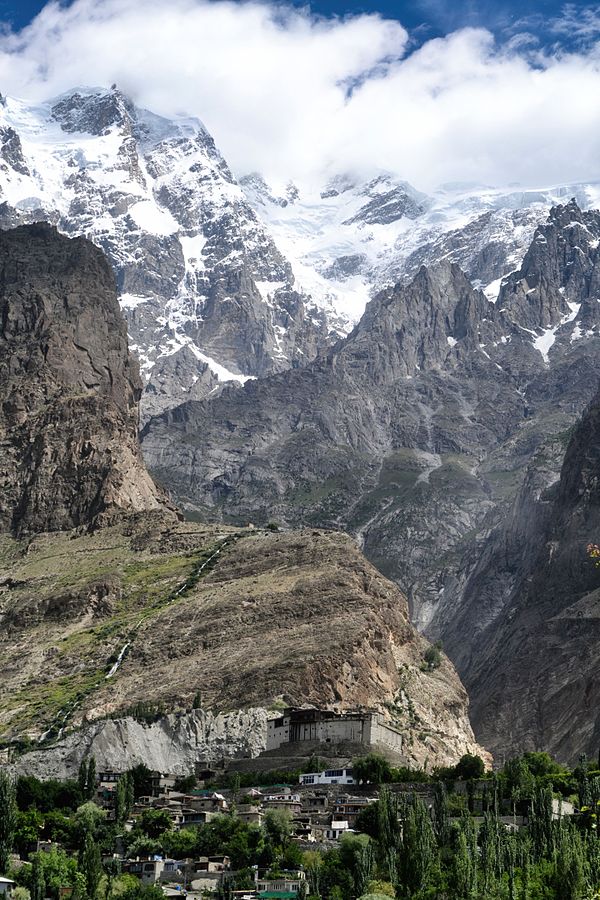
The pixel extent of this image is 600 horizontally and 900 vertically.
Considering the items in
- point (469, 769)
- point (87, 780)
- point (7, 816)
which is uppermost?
point (469, 769)

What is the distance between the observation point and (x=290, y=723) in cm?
18425

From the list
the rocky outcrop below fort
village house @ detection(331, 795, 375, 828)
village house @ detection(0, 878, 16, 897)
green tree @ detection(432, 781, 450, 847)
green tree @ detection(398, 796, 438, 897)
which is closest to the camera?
village house @ detection(0, 878, 16, 897)

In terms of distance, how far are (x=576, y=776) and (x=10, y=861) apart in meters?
61.2

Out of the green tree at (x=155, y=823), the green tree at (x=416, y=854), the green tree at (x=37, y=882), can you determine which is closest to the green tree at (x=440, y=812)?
the green tree at (x=416, y=854)

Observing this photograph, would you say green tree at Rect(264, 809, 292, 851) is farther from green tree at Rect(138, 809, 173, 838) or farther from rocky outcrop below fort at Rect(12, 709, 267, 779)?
rocky outcrop below fort at Rect(12, 709, 267, 779)

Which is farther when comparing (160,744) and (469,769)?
(160,744)

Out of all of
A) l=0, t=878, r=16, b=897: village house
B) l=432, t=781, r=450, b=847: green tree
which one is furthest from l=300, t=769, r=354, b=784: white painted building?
l=0, t=878, r=16, b=897: village house

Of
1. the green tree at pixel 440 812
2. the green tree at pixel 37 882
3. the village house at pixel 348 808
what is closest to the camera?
the green tree at pixel 37 882

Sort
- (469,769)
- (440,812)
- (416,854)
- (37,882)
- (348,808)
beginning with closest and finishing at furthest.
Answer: (37,882), (416,854), (440,812), (348,808), (469,769)

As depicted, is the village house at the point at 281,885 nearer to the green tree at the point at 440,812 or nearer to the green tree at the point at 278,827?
the green tree at the point at 278,827

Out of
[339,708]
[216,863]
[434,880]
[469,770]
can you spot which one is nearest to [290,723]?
[339,708]

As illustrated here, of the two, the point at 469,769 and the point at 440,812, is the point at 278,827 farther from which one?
the point at 469,769

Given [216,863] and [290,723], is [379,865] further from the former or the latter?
[290,723]

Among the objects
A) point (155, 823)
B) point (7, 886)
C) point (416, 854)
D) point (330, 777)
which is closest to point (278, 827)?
point (155, 823)
